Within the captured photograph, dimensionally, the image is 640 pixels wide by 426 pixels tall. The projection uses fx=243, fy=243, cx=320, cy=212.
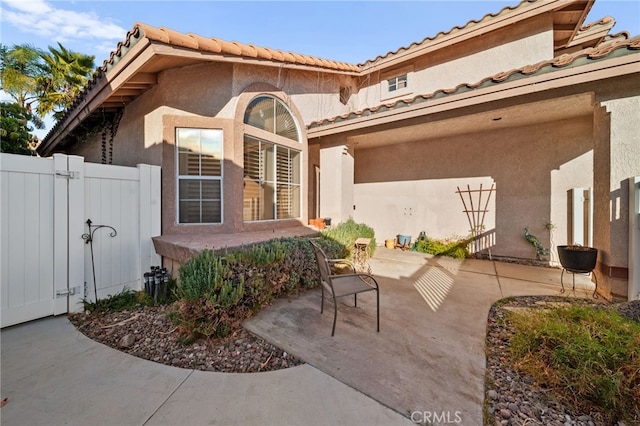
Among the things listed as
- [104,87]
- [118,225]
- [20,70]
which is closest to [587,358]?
[118,225]

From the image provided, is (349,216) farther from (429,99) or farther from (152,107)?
(152,107)

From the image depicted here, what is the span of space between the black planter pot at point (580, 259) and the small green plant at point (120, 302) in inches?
311

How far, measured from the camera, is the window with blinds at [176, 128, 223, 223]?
5.66 metres

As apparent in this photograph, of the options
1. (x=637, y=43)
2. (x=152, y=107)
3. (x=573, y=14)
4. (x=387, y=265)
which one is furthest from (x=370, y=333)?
(x=573, y=14)

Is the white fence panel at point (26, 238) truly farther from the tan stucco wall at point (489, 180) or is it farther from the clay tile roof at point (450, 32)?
the clay tile roof at point (450, 32)

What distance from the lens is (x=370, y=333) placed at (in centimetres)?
331

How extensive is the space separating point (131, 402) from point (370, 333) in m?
2.65

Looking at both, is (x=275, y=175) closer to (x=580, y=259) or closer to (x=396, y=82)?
(x=396, y=82)

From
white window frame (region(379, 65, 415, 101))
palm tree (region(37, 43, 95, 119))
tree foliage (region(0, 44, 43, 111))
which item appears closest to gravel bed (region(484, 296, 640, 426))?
white window frame (region(379, 65, 415, 101))

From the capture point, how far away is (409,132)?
7531 millimetres

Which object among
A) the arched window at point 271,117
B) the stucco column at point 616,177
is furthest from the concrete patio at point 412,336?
the arched window at point 271,117

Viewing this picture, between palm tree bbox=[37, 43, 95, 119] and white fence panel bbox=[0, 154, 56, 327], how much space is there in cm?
1181

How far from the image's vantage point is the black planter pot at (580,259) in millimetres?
4477

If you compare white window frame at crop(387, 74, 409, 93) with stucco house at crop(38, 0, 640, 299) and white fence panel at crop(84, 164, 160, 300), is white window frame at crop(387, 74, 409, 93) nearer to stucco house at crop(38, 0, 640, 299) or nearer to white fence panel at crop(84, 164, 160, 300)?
stucco house at crop(38, 0, 640, 299)
